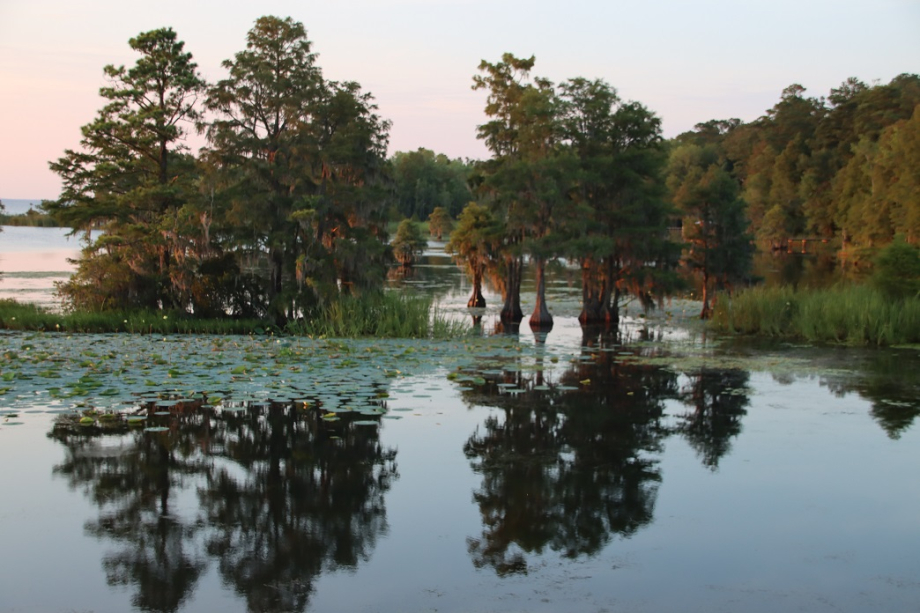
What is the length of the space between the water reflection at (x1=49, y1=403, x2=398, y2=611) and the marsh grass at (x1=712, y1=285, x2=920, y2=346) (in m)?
14.9

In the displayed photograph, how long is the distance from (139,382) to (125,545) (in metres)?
6.68

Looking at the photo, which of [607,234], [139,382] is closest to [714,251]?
[607,234]

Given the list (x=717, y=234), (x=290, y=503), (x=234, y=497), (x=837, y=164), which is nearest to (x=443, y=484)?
(x=290, y=503)

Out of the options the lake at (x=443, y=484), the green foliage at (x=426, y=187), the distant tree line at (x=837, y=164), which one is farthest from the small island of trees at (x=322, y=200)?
the green foliage at (x=426, y=187)

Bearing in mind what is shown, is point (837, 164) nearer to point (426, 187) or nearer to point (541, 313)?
point (426, 187)

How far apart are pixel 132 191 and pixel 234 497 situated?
15643mm

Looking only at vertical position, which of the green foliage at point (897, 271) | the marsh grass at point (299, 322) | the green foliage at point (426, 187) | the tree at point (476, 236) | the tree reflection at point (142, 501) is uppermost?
the green foliage at point (426, 187)

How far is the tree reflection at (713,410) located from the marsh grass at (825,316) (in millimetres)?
6264

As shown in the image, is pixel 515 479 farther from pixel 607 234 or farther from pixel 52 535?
pixel 607 234

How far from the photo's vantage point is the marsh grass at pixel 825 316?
2141 cm

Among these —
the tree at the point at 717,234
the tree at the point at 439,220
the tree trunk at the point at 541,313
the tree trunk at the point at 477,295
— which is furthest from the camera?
the tree at the point at 439,220

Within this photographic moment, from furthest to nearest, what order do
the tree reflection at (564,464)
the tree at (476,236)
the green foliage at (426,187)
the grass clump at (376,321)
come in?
the green foliage at (426,187), the tree at (476,236), the grass clump at (376,321), the tree reflection at (564,464)

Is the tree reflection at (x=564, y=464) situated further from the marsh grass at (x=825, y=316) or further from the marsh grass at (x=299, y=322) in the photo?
the marsh grass at (x=825, y=316)

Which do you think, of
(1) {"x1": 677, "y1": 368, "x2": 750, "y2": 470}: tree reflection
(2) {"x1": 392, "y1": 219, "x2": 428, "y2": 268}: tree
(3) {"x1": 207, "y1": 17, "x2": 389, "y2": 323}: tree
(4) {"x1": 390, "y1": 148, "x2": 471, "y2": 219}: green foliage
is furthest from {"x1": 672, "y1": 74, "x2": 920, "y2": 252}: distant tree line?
(1) {"x1": 677, "y1": 368, "x2": 750, "y2": 470}: tree reflection
